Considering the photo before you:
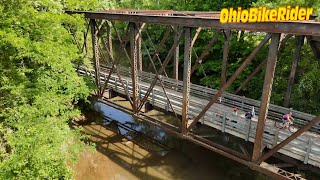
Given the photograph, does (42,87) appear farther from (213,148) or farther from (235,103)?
(235,103)

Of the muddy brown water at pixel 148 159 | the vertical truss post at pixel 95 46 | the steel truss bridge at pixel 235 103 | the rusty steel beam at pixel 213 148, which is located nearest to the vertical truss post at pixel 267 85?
the steel truss bridge at pixel 235 103

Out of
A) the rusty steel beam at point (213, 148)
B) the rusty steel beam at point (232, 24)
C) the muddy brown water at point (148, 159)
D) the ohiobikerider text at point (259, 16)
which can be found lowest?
the muddy brown water at point (148, 159)

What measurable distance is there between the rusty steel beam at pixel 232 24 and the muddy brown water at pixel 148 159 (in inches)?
224

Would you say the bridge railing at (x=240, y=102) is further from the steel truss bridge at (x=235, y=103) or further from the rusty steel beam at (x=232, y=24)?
the rusty steel beam at (x=232, y=24)

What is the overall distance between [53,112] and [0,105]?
2.95m

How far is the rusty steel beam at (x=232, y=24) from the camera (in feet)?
23.5

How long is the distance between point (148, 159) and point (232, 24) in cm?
935

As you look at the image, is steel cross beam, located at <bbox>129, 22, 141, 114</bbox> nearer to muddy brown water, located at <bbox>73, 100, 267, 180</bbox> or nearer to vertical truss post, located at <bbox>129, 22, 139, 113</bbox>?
vertical truss post, located at <bbox>129, 22, 139, 113</bbox>

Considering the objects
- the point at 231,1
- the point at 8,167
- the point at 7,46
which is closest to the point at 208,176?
the point at 8,167

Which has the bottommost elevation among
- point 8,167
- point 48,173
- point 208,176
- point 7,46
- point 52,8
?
point 208,176

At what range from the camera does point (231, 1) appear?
21.2m

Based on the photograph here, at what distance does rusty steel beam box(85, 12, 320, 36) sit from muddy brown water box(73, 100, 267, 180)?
5693mm

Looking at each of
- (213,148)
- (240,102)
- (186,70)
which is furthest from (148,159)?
(186,70)

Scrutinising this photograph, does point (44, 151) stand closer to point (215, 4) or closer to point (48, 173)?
point (48, 173)
